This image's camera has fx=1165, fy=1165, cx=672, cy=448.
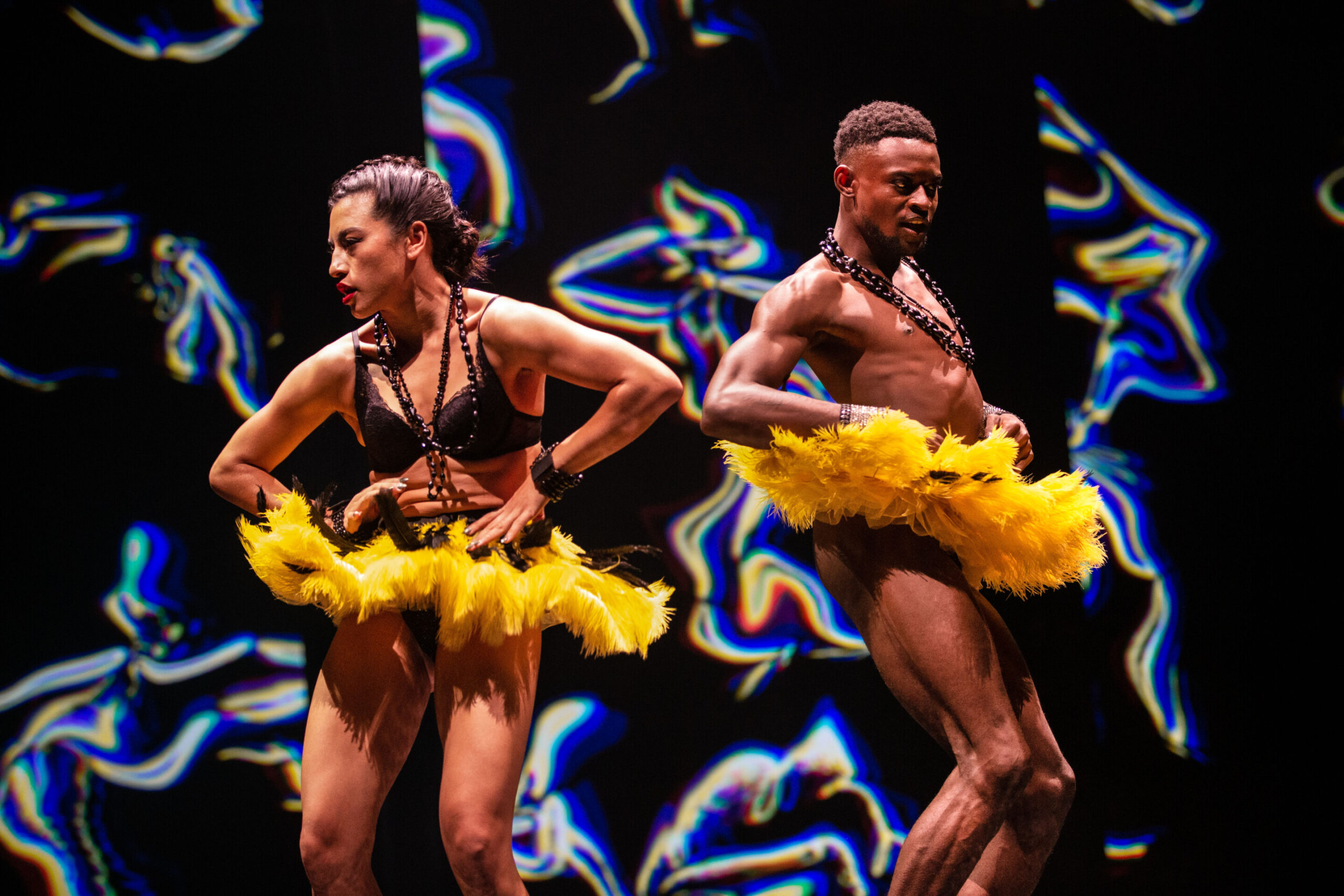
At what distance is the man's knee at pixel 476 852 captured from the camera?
89.1 inches

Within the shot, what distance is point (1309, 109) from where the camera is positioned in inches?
161

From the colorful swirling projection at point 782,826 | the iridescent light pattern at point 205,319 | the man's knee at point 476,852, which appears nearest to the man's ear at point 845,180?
the man's knee at point 476,852

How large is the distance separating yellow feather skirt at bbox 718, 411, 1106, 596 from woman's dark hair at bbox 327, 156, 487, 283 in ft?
2.62

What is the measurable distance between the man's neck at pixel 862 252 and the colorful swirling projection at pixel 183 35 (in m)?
2.26

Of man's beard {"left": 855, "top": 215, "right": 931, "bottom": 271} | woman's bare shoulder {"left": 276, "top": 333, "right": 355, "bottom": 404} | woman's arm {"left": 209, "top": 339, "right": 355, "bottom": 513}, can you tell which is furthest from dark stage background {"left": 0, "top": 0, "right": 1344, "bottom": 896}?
man's beard {"left": 855, "top": 215, "right": 931, "bottom": 271}

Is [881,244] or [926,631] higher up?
[881,244]

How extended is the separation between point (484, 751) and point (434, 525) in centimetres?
51

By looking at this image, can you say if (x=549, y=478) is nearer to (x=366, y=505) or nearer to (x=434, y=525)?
(x=434, y=525)

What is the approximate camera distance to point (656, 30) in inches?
151

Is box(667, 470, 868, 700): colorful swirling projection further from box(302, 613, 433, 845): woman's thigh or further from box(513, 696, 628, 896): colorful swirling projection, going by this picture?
box(302, 613, 433, 845): woman's thigh

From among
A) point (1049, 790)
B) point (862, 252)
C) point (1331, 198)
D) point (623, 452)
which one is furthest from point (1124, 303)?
point (1049, 790)

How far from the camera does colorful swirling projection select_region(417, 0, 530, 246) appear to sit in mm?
3691

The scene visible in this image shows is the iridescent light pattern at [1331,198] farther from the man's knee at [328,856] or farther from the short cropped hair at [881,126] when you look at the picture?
the man's knee at [328,856]

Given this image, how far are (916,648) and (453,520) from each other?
1041mm
